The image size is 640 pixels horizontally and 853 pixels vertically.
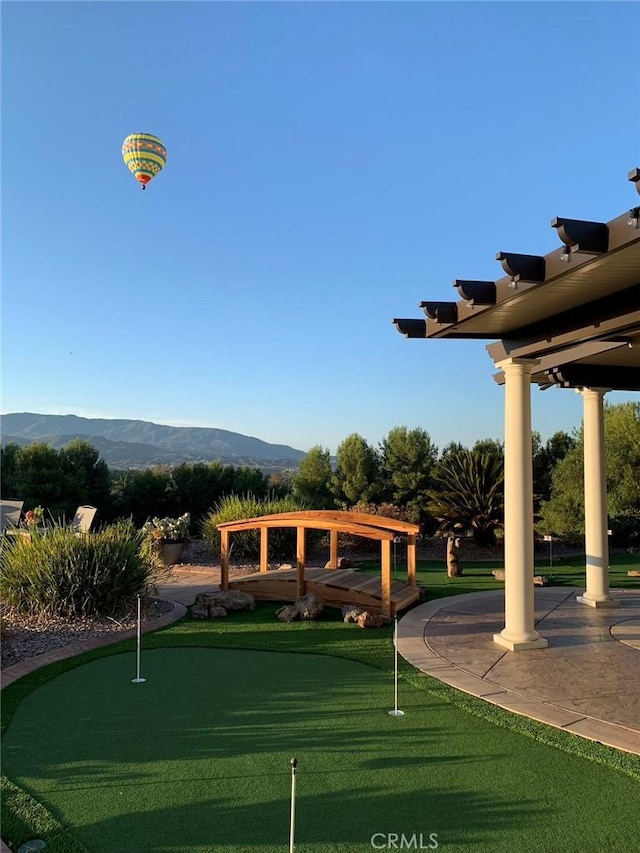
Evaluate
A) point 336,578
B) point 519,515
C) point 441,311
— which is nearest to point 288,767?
point 519,515

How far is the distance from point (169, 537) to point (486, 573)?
6.75 metres

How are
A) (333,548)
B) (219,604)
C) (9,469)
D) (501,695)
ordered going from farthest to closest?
(9,469) → (333,548) → (219,604) → (501,695)

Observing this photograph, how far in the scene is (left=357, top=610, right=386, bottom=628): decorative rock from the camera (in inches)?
281

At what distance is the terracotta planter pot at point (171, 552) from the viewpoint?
12.5 meters

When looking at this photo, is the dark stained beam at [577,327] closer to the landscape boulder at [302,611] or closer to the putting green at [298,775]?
the putting green at [298,775]

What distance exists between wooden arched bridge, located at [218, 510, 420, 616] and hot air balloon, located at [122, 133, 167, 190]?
12.0 metres

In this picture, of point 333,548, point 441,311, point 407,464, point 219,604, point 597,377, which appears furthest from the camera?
point 407,464

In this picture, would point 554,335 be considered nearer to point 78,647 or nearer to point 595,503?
point 595,503

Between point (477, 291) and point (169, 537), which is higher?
point (477, 291)

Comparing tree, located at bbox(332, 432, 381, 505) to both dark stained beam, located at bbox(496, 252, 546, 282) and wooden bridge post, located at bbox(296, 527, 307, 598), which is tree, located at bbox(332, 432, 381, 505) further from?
dark stained beam, located at bbox(496, 252, 546, 282)

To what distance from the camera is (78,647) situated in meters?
6.27

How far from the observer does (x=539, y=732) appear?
4.11 meters

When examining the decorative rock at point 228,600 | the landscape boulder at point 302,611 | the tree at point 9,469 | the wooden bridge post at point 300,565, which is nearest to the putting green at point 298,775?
the landscape boulder at point 302,611

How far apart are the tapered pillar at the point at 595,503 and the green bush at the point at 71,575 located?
21.0ft
